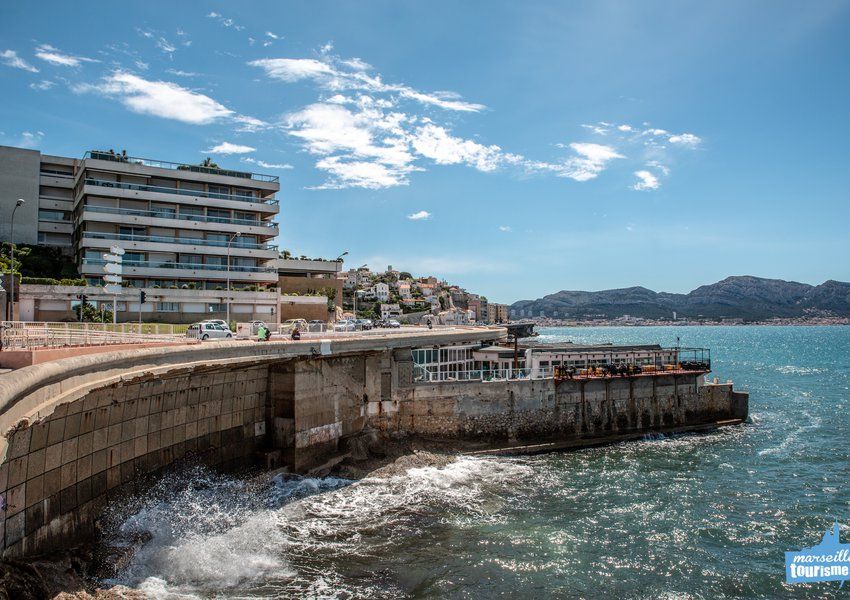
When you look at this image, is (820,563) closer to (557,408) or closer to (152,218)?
(557,408)

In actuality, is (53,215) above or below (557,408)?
above

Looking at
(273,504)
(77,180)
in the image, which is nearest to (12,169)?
(77,180)

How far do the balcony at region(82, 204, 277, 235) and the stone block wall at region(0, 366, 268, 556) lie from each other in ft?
115

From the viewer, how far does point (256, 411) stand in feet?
96.6

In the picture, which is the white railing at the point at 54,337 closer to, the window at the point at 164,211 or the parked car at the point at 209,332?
the parked car at the point at 209,332

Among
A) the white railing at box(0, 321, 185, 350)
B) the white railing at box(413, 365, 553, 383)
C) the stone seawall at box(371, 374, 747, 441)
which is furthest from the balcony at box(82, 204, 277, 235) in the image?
the white railing at box(0, 321, 185, 350)

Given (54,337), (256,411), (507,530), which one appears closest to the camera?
(54,337)

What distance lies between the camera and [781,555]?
21172mm

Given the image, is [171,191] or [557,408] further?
[171,191]

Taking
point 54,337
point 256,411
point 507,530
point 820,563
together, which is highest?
point 54,337

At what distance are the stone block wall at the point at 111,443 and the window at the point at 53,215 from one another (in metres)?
47.2

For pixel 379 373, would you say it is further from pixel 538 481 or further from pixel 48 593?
pixel 48 593

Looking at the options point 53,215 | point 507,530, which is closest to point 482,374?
point 507,530

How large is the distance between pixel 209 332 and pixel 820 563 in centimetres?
2955
